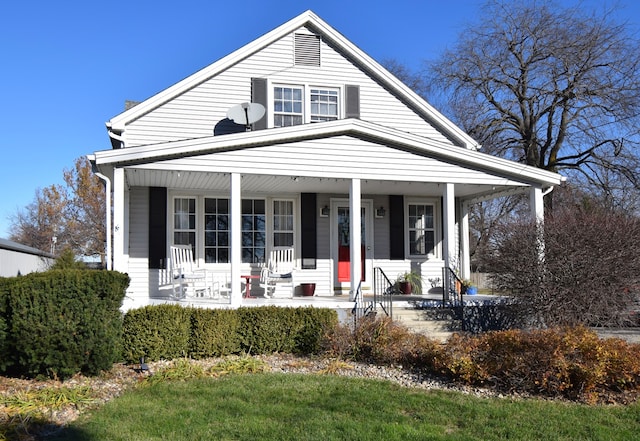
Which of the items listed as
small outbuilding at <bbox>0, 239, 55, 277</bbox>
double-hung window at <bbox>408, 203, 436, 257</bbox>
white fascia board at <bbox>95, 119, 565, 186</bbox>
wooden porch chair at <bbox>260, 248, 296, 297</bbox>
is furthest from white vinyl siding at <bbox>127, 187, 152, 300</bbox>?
double-hung window at <bbox>408, 203, 436, 257</bbox>

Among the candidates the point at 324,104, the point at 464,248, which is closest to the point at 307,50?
the point at 324,104

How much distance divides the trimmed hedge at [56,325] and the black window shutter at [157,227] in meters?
4.91

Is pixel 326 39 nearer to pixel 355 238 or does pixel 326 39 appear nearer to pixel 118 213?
pixel 355 238

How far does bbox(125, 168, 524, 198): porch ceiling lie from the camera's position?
11.3 m

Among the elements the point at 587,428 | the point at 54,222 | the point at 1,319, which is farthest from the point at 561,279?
the point at 54,222

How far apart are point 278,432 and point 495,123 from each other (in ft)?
71.7

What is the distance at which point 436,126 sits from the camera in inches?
583

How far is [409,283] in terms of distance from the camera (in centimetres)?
1371

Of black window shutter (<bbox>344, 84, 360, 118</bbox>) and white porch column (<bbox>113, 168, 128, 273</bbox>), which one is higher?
black window shutter (<bbox>344, 84, 360, 118</bbox>)

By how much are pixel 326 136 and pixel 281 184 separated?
1.93m

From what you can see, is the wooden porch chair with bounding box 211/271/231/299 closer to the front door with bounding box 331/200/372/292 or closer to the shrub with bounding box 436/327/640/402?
the front door with bounding box 331/200/372/292

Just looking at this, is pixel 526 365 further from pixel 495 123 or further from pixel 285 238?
pixel 495 123

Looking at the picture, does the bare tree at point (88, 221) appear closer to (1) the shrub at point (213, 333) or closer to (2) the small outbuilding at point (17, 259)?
(2) the small outbuilding at point (17, 259)

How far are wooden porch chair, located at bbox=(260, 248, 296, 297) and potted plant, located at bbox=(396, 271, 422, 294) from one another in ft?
8.68
